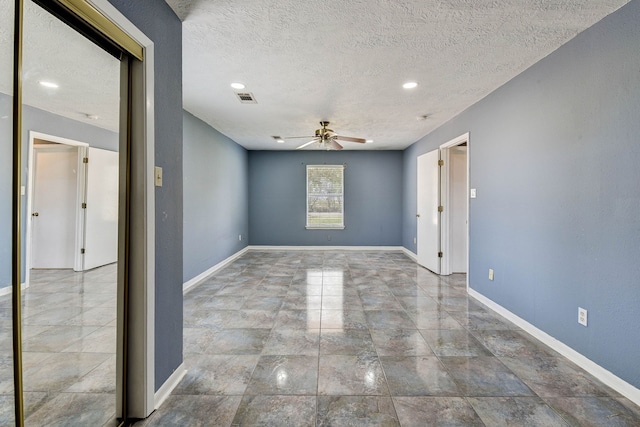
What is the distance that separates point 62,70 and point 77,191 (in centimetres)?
68

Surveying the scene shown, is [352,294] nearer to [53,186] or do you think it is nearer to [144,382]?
[144,382]

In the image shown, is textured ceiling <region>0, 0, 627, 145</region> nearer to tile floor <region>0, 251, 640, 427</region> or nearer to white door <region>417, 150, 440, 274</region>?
tile floor <region>0, 251, 640, 427</region>

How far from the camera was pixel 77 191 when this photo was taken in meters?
1.70

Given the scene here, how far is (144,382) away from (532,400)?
2247 mm

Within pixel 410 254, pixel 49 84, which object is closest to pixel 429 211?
pixel 410 254

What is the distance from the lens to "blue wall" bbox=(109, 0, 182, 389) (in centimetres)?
172

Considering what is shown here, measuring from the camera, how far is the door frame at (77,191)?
118 centimetres

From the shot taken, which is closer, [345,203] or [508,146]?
[508,146]

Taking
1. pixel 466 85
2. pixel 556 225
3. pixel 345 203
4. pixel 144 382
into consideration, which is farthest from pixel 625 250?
pixel 345 203

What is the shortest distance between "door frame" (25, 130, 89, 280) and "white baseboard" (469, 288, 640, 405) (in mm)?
3249

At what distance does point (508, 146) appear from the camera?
3061mm

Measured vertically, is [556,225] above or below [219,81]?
below

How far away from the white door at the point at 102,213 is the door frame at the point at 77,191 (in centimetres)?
3

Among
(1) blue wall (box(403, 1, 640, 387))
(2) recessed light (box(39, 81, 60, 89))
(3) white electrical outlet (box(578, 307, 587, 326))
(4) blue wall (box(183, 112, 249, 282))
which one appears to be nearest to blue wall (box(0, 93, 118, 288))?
(2) recessed light (box(39, 81, 60, 89))
